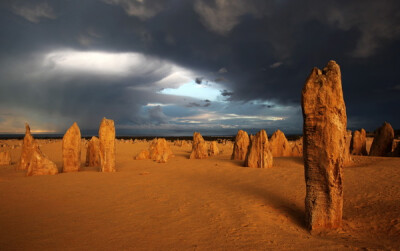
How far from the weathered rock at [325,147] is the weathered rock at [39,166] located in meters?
11.1

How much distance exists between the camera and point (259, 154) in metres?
12.0

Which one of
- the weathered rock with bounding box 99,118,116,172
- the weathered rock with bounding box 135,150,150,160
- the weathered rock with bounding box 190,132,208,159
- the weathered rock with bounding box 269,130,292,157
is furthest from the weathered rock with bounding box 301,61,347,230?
the weathered rock with bounding box 135,150,150,160

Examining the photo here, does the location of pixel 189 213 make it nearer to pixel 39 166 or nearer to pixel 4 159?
pixel 39 166

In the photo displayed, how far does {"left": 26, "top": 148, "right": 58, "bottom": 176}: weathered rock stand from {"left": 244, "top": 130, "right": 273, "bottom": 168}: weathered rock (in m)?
9.79

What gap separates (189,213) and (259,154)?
696 centimetres

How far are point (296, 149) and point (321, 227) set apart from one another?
12.4 meters

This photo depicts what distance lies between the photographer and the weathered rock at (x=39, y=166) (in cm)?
1059

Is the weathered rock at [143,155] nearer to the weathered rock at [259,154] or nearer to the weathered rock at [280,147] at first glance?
the weathered rock at [259,154]

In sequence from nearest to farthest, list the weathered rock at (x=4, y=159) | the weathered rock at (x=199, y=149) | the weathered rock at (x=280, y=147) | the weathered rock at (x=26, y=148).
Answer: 1. the weathered rock at (x=26, y=148)
2. the weathered rock at (x=4, y=159)
3. the weathered rock at (x=280, y=147)
4. the weathered rock at (x=199, y=149)

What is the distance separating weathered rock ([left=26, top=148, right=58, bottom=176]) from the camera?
10.6 meters

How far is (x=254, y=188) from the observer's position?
843 cm

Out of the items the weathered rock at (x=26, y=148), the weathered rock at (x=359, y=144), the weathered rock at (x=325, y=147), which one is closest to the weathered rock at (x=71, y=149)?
the weathered rock at (x=26, y=148)

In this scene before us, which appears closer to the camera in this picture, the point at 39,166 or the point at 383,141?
the point at 39,166

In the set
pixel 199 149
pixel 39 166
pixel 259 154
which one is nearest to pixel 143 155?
pixel 199 149
